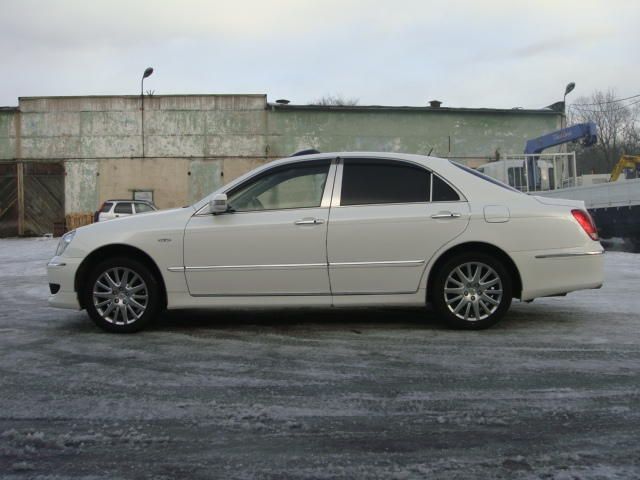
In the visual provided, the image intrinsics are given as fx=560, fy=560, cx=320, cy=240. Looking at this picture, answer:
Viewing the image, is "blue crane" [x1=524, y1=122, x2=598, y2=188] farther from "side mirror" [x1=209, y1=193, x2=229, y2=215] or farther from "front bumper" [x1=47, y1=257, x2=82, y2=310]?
"front bumper" [x1=47, y1=257, x2=82, y2=310]

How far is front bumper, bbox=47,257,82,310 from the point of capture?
5.18 m

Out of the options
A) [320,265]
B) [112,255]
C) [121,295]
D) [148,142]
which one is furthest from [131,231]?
[148,142]

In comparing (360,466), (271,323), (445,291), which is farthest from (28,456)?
(445,291)

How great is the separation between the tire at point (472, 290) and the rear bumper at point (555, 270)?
0.54 ft

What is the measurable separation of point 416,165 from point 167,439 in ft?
11.2

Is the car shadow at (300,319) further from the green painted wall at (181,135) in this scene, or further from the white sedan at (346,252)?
the green painted wall at (181,135)

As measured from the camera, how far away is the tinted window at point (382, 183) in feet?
16.9

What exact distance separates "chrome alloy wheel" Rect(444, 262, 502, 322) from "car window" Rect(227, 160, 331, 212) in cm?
143

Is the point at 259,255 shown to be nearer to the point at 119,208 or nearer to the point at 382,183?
the point at 382,183

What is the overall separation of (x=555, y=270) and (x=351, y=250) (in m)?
1.84

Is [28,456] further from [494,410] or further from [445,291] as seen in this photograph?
[445,291]

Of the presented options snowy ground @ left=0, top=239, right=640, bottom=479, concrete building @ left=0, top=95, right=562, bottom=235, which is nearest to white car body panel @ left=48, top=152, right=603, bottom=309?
snowy ground @ left=0, top=239, right=640, bottom=479

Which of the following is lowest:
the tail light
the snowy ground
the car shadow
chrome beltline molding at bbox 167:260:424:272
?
the snowy ground

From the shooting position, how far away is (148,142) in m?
27.2
